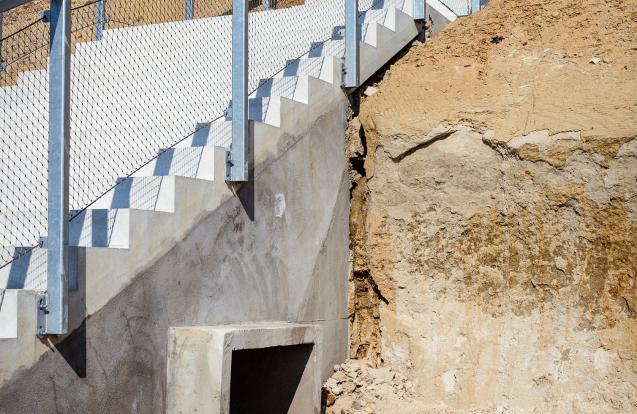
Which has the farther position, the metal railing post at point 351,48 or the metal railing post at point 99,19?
the metal railing post at point 99,19

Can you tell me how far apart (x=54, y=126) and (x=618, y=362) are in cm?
406

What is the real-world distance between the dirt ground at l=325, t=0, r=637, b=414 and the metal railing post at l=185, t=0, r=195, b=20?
2.26m

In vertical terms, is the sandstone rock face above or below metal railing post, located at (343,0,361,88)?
below

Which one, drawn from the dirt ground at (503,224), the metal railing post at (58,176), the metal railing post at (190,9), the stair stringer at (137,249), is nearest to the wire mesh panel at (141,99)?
the stair stringer at (137,249)

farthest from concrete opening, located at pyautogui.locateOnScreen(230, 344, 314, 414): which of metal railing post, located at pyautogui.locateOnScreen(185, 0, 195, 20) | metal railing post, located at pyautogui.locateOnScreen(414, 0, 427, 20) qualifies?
metal railing post, located at pyautogui.locateOnScreen(185, 0, 195, 20)

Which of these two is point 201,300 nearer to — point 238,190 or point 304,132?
point 238,190

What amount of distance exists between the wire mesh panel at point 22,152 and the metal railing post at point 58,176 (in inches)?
11.8

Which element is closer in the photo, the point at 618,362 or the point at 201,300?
the point at 201,300

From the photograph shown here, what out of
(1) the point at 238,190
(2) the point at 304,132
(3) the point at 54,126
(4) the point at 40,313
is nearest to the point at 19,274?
(4) the point at 40,313

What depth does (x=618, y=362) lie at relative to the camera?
23.4 feet

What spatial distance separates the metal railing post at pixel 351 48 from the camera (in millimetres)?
8344

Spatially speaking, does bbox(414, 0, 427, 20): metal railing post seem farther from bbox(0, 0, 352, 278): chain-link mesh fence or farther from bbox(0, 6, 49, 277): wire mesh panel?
bbox(0, 6, 49, 277): wire mesh panel

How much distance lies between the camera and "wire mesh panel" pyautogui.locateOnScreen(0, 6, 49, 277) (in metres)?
6.05

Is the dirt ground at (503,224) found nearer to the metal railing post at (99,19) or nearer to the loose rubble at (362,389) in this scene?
the loose rubble at (362,389)
